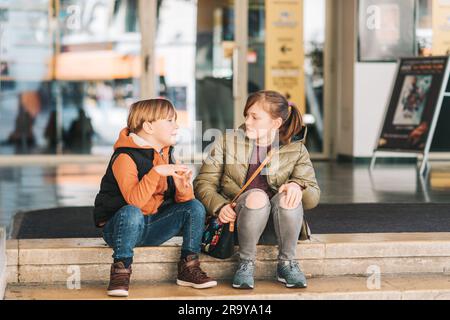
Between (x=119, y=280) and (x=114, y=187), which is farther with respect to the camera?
(x=114, y=187)

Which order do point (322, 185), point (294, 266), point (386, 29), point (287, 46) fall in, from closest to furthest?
1. point (294, 266)
2. point (322, 185)
3. point (386, 29)
4. point (287, 46)

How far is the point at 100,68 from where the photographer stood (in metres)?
10.6

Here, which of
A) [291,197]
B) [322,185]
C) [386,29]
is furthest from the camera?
[386,29]

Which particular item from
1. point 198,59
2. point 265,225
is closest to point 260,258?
point 265,225

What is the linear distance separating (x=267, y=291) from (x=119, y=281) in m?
0.65

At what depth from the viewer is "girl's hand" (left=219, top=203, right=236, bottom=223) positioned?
4047 mm

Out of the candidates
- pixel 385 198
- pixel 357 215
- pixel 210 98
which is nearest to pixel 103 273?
pixel 357 215

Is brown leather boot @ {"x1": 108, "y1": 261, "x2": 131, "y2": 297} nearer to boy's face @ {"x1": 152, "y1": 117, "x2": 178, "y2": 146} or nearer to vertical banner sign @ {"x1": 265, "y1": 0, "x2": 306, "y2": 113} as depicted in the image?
boy's face @ {"x1": 152, "y1": 117, "x2": 178, "y2": 146}

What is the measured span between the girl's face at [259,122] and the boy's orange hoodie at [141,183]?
39 cm

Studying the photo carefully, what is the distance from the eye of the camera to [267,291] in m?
3.98

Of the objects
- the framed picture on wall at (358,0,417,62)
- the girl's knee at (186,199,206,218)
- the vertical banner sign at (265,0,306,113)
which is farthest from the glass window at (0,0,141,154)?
the girl's knee at (186,199,206,218)

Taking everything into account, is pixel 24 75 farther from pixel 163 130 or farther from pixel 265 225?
pixel 265 225

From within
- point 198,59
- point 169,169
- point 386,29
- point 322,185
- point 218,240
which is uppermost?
point 386,29
